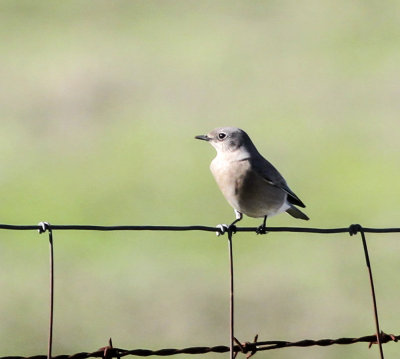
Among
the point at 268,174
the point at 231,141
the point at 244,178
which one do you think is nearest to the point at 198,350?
the point at 244,178

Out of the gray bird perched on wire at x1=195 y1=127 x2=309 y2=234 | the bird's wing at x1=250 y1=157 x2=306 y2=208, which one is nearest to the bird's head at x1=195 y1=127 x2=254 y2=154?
the gray bird perched on wire at x1=195 y1=127 x2=309 y2=234

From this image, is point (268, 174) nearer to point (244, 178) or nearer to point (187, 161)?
point (244, 178)

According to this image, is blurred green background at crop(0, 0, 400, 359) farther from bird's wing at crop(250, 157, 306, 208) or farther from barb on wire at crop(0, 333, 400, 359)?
barb on wire at crop(0, 333, 400, 359)

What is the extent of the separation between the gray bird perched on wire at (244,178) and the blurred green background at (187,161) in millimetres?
4068

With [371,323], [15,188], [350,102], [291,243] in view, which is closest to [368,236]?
[291,243]

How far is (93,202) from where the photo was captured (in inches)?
888

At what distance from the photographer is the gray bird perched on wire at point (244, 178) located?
8719 millimetres

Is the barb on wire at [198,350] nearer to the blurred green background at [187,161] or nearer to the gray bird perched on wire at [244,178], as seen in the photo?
the gray bird perched on wire at [244,178]

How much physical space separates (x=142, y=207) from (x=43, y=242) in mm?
3566

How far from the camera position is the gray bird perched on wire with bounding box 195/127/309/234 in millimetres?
8719

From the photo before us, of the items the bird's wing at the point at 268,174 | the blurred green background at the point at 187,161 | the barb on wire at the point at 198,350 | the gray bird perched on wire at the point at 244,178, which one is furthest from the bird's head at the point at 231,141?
the blurred green background at the point at 187,161

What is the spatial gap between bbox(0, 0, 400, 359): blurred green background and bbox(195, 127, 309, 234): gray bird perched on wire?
407 cm

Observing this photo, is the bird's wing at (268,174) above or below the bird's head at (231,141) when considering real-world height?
below

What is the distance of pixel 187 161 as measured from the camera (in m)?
→ 25.1
